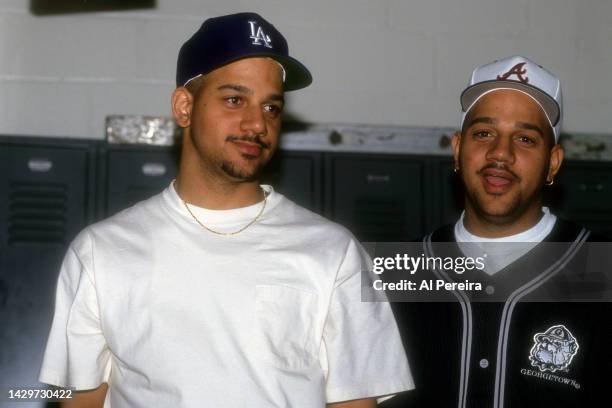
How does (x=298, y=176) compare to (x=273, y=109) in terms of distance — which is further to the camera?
(x=298, y=176)

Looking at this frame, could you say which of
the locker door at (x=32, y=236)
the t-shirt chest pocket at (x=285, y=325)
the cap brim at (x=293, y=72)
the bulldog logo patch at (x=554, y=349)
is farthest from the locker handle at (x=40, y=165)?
the bulldog logo patch at (x=554, y=349)

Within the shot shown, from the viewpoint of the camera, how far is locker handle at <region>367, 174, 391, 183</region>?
99.5 inches

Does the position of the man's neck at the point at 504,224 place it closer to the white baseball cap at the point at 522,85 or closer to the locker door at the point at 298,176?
the white baseball cap at the point at 522,85

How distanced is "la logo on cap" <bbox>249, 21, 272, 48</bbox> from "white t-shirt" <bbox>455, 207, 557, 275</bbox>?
1.95 feet

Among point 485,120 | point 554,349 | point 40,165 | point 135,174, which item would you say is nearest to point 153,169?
point 135,174

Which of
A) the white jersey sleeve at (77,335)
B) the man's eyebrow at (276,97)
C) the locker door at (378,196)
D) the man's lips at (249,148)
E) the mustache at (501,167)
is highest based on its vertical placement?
the man's eyebrow at (276,97)

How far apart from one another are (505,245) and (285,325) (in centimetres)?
54

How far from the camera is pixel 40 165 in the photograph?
2396mm

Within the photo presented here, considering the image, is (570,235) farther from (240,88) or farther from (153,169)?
(153,169)

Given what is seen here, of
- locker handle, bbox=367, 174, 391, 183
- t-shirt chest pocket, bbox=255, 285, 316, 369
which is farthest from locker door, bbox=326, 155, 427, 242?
t-shirt chest pocket, bbox=255, 285, 316, 369

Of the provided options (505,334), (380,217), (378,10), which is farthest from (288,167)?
(505,334)

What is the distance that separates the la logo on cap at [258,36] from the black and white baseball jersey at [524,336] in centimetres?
62

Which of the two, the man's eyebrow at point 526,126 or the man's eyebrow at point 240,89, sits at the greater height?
the man's eyebrow at point 240,89

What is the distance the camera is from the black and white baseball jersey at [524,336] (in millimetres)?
1717
